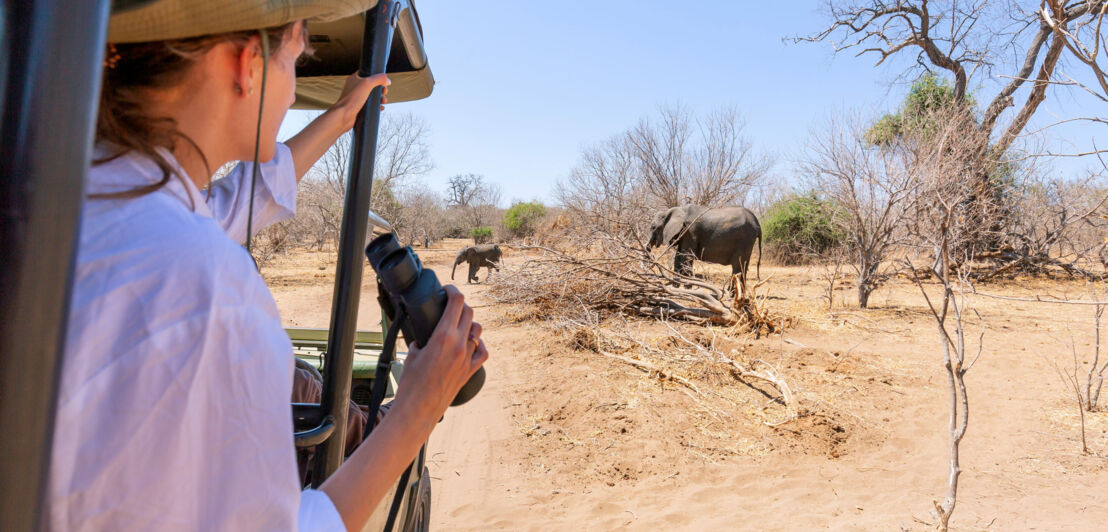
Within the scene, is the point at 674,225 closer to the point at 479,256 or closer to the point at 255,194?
the point at 479,256

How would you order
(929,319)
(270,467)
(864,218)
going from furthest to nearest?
1. (864,218)
2. (929,319)
3. (270,467)

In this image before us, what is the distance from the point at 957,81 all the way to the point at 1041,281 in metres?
5.72

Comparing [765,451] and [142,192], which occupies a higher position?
[142,192]

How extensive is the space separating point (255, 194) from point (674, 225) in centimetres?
1234

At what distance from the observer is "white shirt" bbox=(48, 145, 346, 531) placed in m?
0.56

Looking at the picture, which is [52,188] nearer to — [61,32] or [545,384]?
[61,32]

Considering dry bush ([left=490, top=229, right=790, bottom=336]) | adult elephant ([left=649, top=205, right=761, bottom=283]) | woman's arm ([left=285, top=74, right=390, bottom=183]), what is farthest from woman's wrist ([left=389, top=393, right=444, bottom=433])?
adult elephant ([left=649, top=205, right=761, bottom=283])

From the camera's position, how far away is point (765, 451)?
4719mm

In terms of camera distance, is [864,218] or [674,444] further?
[864,218]

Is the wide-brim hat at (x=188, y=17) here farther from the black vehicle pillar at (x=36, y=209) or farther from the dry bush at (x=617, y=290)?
the dry bush at (x=617, y=290)

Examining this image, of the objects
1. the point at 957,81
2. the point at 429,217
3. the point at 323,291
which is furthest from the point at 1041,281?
the point at 429,217

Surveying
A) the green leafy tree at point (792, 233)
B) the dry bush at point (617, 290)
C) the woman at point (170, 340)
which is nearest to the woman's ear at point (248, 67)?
the woman at point (170, 340)

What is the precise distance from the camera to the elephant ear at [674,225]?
13.0 metres

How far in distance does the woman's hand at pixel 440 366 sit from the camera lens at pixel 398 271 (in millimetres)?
68
